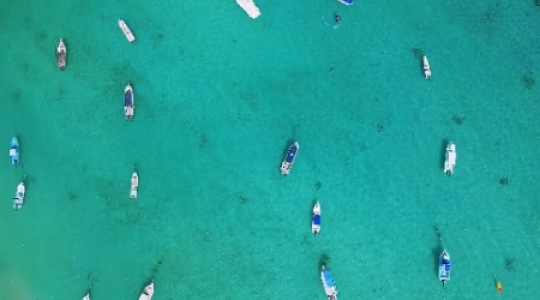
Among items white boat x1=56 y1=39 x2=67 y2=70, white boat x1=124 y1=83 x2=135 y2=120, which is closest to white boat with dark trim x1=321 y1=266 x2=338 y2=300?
white boat x1=124 y1=83 x2=135 y2=120

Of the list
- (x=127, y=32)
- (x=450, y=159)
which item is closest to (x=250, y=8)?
(x=127, y=32)

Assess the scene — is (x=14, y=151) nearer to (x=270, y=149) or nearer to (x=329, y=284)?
(x=270, y=149)

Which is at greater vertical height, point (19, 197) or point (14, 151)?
point (14, 151)

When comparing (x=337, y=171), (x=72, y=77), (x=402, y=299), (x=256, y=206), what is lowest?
(x=402, y=299)

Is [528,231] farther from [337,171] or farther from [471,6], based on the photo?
[471,6]

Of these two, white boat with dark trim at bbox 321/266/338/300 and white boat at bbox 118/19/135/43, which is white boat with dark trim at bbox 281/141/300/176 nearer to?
white boat with dark trim at bbox 321/266/338/300

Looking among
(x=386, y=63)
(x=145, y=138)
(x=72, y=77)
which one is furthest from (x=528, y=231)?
(x=72, y=77)

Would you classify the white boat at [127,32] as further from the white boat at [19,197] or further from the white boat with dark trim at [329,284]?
the white boat with dark trim at [329,284]
